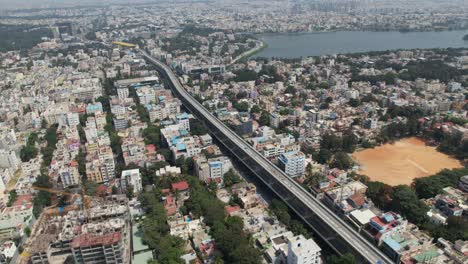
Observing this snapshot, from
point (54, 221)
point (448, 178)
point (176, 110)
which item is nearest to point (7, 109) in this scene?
point (176, 110)

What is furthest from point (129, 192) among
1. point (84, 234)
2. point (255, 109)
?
point (255, 109)

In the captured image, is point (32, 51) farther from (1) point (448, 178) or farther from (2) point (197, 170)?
(1) point (448, 178)

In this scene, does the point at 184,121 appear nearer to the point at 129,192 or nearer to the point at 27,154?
the point at 129,192

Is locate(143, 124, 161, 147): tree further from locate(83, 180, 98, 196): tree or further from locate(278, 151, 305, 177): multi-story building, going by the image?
locate(278, 151, 305, 177): multi-story building

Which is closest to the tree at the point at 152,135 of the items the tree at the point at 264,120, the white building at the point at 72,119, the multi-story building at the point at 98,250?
the white building at the point at 72,119

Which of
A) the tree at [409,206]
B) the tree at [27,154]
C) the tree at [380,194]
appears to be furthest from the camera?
the tree at [27,154]

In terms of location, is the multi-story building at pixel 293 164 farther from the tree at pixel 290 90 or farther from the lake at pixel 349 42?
the lake at pixel 349 42
